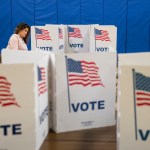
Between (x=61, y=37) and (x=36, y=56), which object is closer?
(x=36, y=56)

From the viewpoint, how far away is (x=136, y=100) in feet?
3.51

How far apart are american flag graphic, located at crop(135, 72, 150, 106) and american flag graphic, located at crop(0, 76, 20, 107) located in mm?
438

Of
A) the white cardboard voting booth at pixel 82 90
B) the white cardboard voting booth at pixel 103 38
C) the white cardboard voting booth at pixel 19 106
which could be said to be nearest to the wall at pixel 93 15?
the white cardboard voting booth at pixel 103 38

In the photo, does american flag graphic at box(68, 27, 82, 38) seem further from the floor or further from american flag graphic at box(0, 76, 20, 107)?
american flag graphic at box(0, 76, 20, 107)

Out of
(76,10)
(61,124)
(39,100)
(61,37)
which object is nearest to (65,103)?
(61,124)

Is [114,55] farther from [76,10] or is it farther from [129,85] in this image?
[76,10]

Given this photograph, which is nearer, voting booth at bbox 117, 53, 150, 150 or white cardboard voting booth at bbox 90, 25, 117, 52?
voting booth at bbox 117, 53, 150, 150

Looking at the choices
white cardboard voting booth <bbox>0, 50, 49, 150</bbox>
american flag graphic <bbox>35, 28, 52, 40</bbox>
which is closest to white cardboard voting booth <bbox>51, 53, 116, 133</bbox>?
white cardboard voting booth <bbox>0, 50, 49, 150</bbox>

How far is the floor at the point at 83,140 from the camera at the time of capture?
123cm

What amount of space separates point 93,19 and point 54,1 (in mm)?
999

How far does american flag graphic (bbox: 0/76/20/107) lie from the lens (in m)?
1.10

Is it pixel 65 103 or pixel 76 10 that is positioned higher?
pixel 76 10

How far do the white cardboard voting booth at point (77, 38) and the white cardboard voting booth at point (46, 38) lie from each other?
1.42 ft

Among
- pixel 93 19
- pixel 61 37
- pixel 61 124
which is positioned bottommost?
pixel 61 124
